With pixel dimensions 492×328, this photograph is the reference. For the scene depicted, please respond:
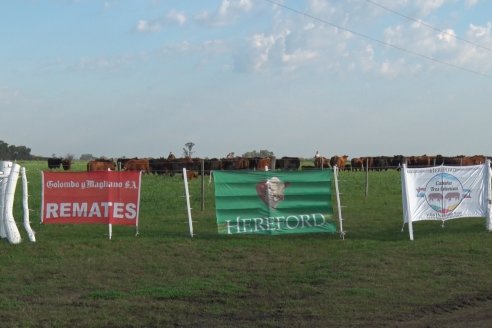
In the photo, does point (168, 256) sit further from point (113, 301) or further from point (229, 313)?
point (229, 313)

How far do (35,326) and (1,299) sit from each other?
163cm

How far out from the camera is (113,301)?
905cm

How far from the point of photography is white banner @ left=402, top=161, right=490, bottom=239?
15516 mm

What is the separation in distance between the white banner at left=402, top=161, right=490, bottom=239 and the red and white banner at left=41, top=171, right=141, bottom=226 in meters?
6.37

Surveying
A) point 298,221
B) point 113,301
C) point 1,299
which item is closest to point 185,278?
point 113,301

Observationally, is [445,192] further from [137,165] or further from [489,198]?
[137,165]

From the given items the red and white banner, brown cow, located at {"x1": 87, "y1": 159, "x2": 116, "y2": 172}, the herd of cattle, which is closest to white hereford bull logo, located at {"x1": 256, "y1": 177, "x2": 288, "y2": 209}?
the red and white banner

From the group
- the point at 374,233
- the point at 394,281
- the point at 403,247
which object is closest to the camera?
the point at 394,281

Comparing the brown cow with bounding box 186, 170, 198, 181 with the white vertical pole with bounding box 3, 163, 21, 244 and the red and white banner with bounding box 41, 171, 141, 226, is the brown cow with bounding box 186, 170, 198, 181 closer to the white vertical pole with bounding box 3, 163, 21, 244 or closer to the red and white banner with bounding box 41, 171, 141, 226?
the red and white banner with bounding box 41, 171, 141, 226

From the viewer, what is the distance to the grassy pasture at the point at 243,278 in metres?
8.26

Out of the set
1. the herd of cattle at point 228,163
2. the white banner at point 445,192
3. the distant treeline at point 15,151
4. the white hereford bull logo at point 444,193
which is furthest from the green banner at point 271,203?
the distant treeline at point 15,151

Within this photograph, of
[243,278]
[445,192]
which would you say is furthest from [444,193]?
[243,278]

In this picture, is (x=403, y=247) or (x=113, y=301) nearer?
(x=113, y=301)

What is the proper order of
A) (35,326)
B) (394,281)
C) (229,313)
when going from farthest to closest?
(394,281) → (229,313) → (35,326)
